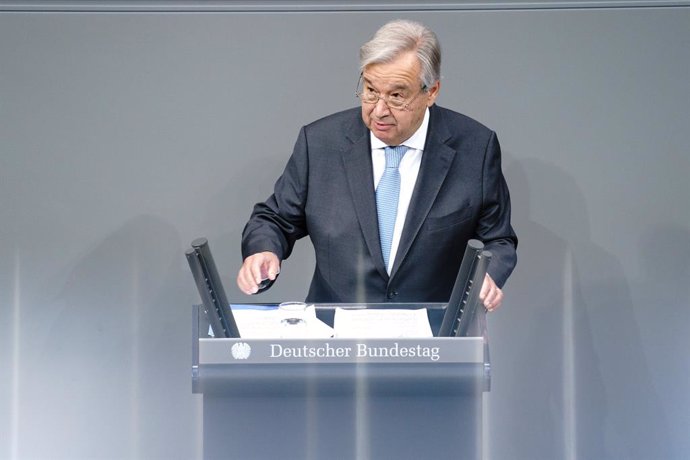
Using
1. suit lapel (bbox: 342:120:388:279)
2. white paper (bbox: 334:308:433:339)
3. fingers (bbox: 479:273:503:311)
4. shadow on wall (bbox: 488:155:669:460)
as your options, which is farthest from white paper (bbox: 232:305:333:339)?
shadow on wall (bbox: 488:155:669:460)

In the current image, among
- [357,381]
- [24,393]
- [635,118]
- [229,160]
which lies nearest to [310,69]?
[229,160]

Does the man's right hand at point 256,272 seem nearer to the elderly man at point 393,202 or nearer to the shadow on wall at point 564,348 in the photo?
the elderly man at point 393,202

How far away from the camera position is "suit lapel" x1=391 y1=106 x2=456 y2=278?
2.76m

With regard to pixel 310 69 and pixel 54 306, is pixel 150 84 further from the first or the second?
pixel 54 306

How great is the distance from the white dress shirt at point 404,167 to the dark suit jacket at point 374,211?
23 millimetres

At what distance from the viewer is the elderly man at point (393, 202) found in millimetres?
2758

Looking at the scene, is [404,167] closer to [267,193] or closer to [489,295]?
[489,295]

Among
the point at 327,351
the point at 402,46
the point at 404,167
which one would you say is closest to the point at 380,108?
the point at 402,46

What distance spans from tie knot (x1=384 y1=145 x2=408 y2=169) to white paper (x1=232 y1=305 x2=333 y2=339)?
2.05 feet

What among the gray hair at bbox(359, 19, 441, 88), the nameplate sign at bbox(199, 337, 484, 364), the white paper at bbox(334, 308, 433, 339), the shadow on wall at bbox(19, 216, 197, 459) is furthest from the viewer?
the shadow on wall at bbox(19, 216, 197, 459)

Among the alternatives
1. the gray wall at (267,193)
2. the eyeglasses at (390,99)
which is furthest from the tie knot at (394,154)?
the gray wall at (267,193)

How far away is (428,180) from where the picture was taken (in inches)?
110

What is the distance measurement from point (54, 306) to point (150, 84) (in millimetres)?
841

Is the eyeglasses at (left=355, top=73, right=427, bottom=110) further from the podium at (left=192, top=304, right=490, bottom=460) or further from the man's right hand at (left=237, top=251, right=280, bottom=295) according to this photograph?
the podium at (left=192, top=304, right=490, bottom=460)
